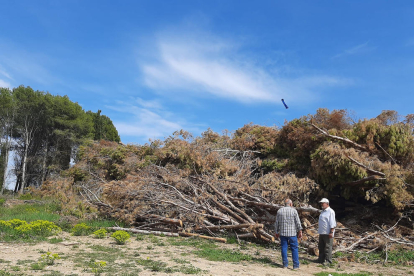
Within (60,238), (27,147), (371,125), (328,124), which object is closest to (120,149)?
(60,238)

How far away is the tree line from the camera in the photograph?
97.6ft

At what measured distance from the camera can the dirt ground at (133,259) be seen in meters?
5.71

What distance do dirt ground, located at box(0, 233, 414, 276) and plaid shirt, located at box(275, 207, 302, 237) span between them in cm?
70

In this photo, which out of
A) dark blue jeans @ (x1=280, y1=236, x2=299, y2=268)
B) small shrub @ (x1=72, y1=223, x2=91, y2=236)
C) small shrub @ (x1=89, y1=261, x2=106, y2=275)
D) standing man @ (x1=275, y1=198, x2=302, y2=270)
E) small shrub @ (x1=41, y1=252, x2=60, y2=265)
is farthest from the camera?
small shrub @ (x1=72, y1=223, x2=91, y2=236)

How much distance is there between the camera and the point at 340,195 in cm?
1173

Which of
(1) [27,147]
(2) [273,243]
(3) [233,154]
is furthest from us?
(1) [27,147]

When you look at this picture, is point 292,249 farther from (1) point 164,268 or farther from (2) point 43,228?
(2) point 43,228

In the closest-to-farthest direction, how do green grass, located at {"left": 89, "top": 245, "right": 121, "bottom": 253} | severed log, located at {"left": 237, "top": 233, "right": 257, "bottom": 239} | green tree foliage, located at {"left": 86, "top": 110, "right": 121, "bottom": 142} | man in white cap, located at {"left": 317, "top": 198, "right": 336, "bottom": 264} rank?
Result: man in white cap, located at {"left": 317, "top": 198, "right": 336, "bottom": 264}, green grass, located at {"left": 89, "top": 245, "right": 121, "bottom": 253}, severed log, located at {"left": 237, "top": 233, "right": 257, "bottom": 239}, green tree foliage, located at {"left": 86, "top": 110, "right": 121, "bottom": 142}

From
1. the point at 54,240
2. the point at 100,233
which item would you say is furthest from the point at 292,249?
the point at 54,240

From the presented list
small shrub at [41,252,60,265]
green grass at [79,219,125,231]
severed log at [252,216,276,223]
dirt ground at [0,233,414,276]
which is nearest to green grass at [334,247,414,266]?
dirt ground at [0,233,414,276]

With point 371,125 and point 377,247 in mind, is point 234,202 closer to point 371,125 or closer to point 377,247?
point 377,247

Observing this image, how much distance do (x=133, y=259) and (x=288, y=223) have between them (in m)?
3.29

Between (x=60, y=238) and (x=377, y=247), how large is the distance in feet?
26.8

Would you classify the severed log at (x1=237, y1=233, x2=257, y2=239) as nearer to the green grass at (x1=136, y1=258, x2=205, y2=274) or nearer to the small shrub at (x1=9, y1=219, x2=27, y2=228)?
the green grass at (x1=136, y1=258, x2=205, y2=274)
